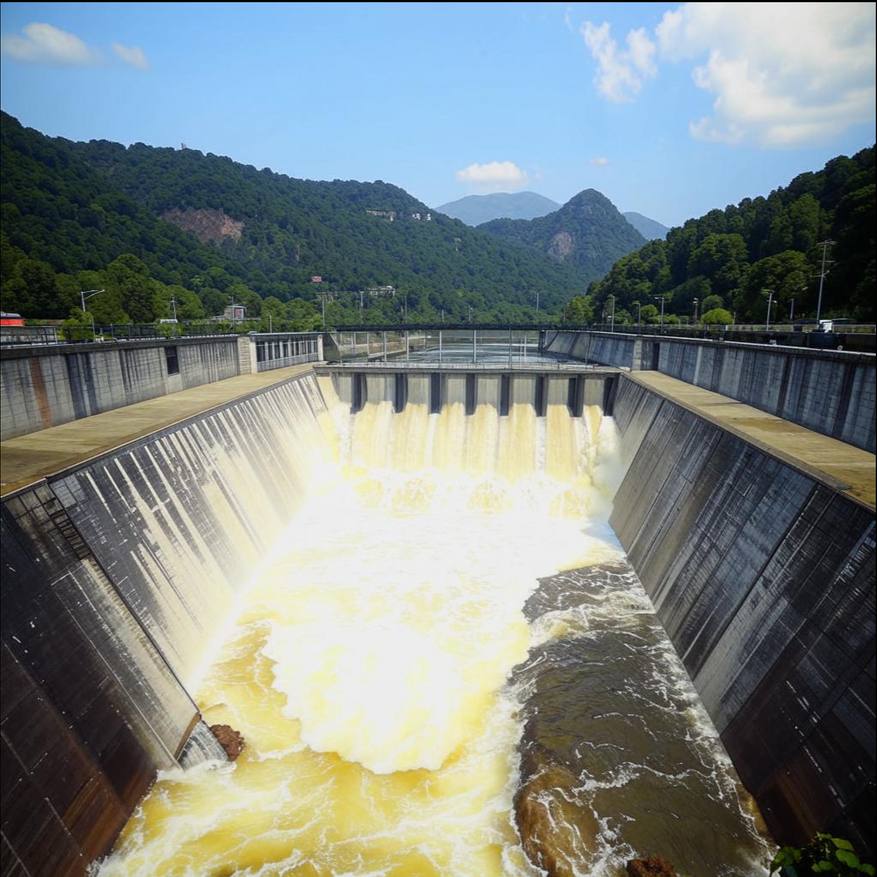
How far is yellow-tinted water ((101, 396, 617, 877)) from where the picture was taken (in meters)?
10.2

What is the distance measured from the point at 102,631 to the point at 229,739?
3489 millimetres

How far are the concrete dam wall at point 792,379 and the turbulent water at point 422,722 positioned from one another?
759 cm

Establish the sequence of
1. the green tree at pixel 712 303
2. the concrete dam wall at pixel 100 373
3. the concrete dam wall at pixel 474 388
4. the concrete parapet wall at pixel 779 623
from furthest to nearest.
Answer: the green tree at pixel 712 303, the concrete dam wall at pixel 474 388, the concrete dam wall at pixel 100 373, the concrete parapet wall at pixel 779 623

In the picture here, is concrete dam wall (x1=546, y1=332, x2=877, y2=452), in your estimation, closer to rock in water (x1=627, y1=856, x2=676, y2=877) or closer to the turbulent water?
the turbulent water

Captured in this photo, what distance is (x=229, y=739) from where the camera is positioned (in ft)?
40.5

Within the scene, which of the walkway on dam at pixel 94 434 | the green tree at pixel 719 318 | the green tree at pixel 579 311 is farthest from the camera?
the green tree at pixel 579 311

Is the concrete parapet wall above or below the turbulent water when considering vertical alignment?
above

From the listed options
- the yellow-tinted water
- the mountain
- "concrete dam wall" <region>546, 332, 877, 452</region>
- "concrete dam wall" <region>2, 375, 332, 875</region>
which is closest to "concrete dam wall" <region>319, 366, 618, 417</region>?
the yellow-tinted water

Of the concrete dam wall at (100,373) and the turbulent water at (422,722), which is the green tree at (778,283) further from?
the concrete dam wall at (100,373)

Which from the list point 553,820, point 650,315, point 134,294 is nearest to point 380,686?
point 553,820

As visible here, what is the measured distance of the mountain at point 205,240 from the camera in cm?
7500

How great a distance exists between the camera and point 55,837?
8.89 meters

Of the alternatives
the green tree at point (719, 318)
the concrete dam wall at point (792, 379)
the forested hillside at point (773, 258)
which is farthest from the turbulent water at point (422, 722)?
the green tree at point (719, 318)

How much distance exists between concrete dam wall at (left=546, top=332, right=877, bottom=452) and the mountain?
51.3 metres
